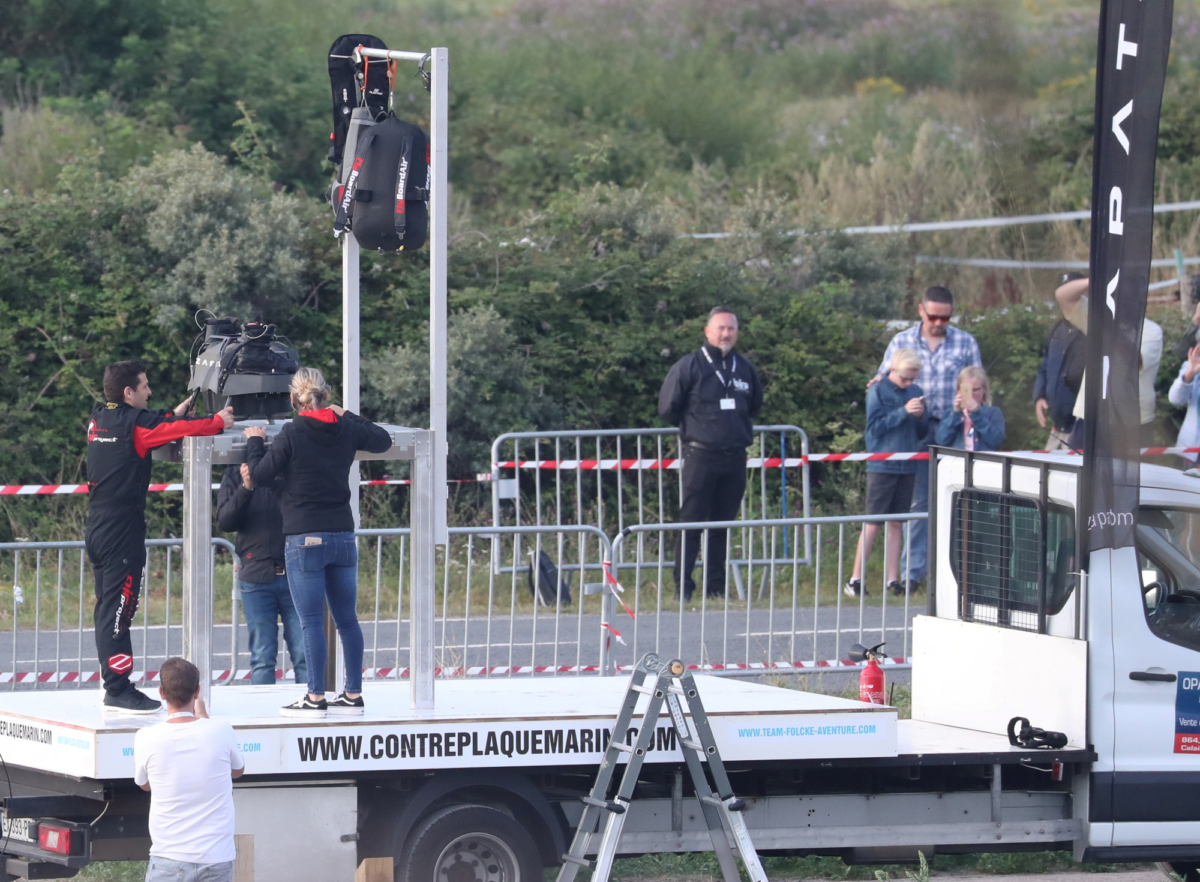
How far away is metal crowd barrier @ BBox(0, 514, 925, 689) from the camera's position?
9.77 metres

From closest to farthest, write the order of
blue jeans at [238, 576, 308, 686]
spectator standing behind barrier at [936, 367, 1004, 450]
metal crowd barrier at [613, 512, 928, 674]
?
blue jeans at [238, 576, 308, 686]
metal crowd barrier at [613, 512, 928, 674]
spectator standing behind barrier at [936, 367, 1004, 450]

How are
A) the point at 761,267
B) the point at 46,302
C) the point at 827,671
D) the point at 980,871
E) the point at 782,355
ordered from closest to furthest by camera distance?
1. the point at 980,871
2. the point at 827,671
3. the point at 46,302
4. the point at 782,355
5. the point at 761,267

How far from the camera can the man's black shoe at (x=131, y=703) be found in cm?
630

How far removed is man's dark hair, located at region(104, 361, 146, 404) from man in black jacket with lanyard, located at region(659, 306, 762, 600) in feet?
21.4

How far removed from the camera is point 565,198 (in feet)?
56.8

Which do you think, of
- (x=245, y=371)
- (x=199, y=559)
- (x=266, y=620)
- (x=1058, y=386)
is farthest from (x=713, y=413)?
(x=199, y=559)

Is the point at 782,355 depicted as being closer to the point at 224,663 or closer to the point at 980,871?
the point at 224,663

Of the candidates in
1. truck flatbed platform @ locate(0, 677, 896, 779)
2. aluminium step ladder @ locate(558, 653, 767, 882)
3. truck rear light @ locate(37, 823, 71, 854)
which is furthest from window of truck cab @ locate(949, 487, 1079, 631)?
truck rear light @ locate(37, 823, 71, 854)

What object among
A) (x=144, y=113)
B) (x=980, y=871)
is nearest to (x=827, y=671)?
(x=980, y=871)

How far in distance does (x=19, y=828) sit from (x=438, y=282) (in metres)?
2.56

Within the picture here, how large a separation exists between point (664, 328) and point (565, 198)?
2.11 meters

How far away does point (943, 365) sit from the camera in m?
12.9

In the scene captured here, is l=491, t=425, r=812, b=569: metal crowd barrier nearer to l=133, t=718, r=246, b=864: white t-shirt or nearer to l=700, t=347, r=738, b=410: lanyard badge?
l=700, t=347, r=738, b=410: lanyard badge

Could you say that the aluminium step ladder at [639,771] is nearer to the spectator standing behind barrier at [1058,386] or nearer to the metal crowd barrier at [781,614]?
the metal crowd barrier at [781,614]
